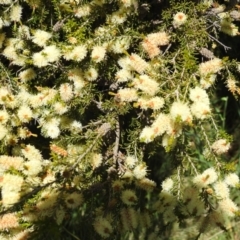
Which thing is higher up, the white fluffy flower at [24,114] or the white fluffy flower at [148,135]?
→ the white fluffy flower at [148,135]

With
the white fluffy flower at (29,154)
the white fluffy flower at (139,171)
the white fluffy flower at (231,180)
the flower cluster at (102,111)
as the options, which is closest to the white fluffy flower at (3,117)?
the flower cluster at (102,111)

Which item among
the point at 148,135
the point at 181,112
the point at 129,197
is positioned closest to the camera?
the point at 181,112

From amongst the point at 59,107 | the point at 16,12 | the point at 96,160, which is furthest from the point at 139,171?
the point at 16,12

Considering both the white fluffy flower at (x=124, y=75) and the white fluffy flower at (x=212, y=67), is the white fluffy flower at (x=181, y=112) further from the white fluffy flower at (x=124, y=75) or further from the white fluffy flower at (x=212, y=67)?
the white fluffy flower at (x=124, y=75)

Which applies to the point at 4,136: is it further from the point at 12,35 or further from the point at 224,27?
the point at 224,27

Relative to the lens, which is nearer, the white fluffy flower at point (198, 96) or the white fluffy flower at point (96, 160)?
the white fluffy flower at point (198, 96)

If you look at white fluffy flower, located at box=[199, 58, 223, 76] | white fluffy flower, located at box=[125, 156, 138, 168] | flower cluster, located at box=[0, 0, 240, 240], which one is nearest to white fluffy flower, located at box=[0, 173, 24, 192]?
flower cluster, located at box=[0, 0, 240, 240]

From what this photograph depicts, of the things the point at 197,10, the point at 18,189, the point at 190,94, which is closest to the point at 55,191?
the point at 18,189

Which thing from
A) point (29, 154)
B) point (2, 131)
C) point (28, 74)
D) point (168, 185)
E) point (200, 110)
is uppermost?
point (200, 110)

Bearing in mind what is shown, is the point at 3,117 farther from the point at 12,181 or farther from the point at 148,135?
the point at 148,135

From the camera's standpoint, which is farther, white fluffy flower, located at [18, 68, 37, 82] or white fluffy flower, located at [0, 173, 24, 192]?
white fluffy flower, located at [18, 68, 37, 82]

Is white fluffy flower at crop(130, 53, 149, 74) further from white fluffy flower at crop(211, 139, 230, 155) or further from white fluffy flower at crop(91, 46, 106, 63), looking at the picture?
white fluffy flower at crop(211, 139, 230, 155)
